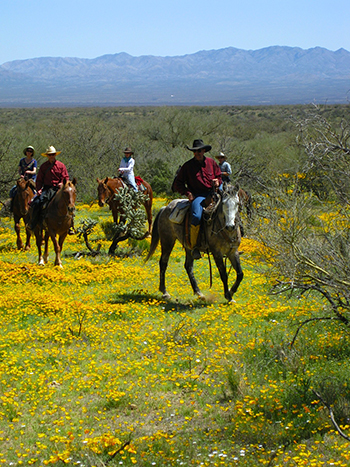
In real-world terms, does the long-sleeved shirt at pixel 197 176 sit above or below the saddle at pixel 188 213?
above

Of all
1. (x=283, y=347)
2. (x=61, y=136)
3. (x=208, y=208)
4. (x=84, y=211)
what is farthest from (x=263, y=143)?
(x=283, y=347)

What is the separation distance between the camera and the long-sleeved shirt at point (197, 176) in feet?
36.2

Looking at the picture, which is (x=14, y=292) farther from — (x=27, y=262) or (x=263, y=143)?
(x=263, y=143)

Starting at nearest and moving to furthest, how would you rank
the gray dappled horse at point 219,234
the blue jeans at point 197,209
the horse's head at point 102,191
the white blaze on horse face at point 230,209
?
1. the white blaze on horse face at point 230,209
2. the gray dappled horse at point 219,234
3. the blue jeans at point 197,209
4. the horse's head at point 102,191

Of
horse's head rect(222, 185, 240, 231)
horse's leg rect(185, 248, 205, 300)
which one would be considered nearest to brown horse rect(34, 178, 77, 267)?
horse's leg rect(185, 248, 205, 300)

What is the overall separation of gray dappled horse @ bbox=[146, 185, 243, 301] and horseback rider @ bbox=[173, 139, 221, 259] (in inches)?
7.8

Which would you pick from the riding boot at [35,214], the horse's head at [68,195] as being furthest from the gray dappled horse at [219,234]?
the riding boot at [35,214]

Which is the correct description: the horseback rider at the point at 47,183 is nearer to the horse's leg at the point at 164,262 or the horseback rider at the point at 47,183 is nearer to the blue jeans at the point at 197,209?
the horse's leg at the point at 164,262

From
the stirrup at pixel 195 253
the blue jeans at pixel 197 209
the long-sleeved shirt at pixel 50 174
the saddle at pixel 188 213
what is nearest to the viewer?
the saddle at pixel 188 213

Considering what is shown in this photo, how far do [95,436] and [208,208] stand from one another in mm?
5406

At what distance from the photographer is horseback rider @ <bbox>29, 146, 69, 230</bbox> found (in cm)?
1422

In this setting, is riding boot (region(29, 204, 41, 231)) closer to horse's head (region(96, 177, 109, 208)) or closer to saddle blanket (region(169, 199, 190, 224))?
horse's head (region(96, 177, 109, 208))

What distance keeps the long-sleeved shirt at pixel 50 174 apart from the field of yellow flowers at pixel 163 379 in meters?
3.25

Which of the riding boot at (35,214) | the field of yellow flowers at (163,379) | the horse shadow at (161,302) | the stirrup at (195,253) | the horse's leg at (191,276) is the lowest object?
the horse shadow at (161,302)
